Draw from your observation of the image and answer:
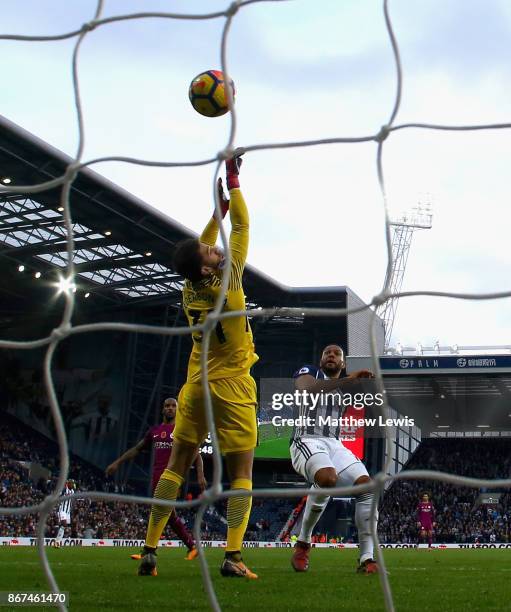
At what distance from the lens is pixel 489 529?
3145 centimetres

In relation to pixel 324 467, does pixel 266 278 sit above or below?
above

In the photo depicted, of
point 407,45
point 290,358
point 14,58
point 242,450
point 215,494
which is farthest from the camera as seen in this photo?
point 290,358

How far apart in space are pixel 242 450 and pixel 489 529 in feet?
93.3

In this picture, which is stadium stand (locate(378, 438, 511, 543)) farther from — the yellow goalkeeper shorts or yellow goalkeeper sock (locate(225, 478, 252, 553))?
the yellow goalkeeper shorts

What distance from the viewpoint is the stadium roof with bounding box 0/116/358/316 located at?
76.9 ft

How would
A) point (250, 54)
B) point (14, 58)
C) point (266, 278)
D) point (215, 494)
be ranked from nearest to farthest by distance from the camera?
point (215, 494), point (250, 54), point (14, 58), point (266, 278)

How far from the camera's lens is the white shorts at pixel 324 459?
20.1ft

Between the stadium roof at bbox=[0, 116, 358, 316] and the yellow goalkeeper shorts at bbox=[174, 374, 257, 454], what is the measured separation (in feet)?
58.0

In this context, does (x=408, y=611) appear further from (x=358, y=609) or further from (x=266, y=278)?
(x=266, y=278)

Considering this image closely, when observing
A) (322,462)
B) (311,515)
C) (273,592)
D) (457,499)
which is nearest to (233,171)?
(273,592)

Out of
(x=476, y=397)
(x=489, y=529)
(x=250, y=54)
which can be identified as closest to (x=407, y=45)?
(x=250, y=54)

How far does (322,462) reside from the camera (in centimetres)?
611

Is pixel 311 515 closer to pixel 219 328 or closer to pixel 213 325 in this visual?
pixel 219 328

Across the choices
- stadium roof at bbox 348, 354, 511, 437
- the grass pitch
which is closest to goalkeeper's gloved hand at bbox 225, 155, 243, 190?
the grass pitch
